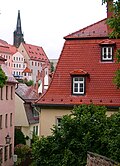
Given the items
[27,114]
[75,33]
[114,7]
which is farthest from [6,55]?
[114,7]

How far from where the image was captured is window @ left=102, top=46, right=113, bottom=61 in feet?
75.1

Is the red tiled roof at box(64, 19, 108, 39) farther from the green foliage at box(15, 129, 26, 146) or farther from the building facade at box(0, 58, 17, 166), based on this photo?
the green foliage at box(15, 129, 26, 146)

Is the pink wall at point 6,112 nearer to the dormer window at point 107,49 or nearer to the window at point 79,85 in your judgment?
the window at point 79,85

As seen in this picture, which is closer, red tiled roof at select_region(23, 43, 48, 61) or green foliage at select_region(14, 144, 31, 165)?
green foliage at select_region(14, 144, 31, 165)

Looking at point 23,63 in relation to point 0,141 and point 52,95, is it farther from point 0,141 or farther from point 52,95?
point 52,95

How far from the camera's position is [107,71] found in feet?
73.9

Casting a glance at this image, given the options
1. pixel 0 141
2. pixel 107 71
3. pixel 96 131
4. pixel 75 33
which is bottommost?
pixel 0 141

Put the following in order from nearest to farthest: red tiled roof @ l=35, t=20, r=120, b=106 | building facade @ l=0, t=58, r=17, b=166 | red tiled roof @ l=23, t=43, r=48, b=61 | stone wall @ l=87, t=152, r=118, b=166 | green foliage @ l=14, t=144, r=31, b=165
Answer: stone wall @ l=87, t=152, r=118, b=166 < red tiled roof @ l=35, t=20, r=120, b=106 < building facade @ l=0, t=58, r=17, b=166 < green foliage @ l=14, t=144, r=31, b=165 < red tiled roof @ l=23, t=43, r=48, b=61

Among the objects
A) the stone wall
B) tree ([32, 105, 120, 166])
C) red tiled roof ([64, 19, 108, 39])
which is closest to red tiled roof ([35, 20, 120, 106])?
red tiled roof ([64, 19, 108, 39])

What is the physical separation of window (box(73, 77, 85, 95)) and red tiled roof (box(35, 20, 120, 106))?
0.21 m

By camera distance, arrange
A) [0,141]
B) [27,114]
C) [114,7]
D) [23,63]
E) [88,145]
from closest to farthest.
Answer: [114,7] → [88,145] → [0,141] → [27,114] → [23,63]

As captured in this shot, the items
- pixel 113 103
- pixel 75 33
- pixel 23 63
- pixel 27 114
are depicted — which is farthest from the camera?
pixel 23 63

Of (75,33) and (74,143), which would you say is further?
(75,33)

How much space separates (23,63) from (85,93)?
129779mm
